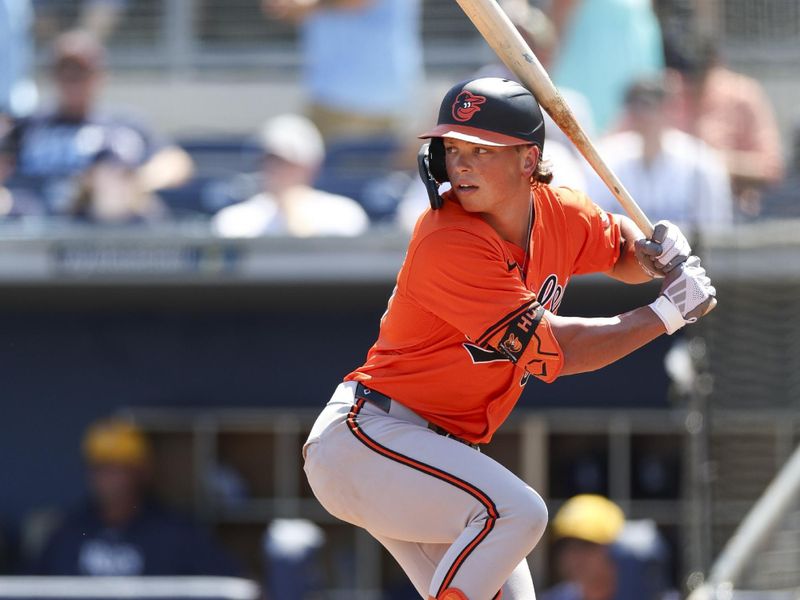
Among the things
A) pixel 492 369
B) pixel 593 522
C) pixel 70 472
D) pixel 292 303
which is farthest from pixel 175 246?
pixel 492 369

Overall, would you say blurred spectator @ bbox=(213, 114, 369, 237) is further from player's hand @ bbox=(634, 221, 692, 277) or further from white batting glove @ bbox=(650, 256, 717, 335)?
white batting glove @ bbox=(650, 256, 717, 335)

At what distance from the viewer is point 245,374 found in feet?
26.7

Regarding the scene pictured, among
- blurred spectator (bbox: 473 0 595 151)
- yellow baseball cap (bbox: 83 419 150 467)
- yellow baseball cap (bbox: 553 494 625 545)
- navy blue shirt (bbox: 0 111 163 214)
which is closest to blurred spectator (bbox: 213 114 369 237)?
navy blue shirt (bbox: 0 111 163 214)

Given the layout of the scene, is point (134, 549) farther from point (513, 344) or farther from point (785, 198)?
point (513, 344)

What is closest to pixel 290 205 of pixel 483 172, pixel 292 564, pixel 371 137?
pixel 371 137

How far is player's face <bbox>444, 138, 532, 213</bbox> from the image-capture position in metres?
3.85

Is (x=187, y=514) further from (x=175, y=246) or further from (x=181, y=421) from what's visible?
(x=175, y=246)

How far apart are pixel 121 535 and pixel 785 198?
3.33 metres

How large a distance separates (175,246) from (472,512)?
3.54 metres

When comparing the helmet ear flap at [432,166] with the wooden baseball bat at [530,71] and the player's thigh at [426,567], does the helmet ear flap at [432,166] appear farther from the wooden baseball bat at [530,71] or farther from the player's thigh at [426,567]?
the player's thigh at [426,567]

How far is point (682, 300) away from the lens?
154 inches

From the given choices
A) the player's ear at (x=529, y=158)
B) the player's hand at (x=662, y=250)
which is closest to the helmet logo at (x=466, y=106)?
the player's ear at (x=529, y=158)

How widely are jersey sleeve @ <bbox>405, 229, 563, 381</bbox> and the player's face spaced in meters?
0.09

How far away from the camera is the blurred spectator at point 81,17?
9633 millimetres
